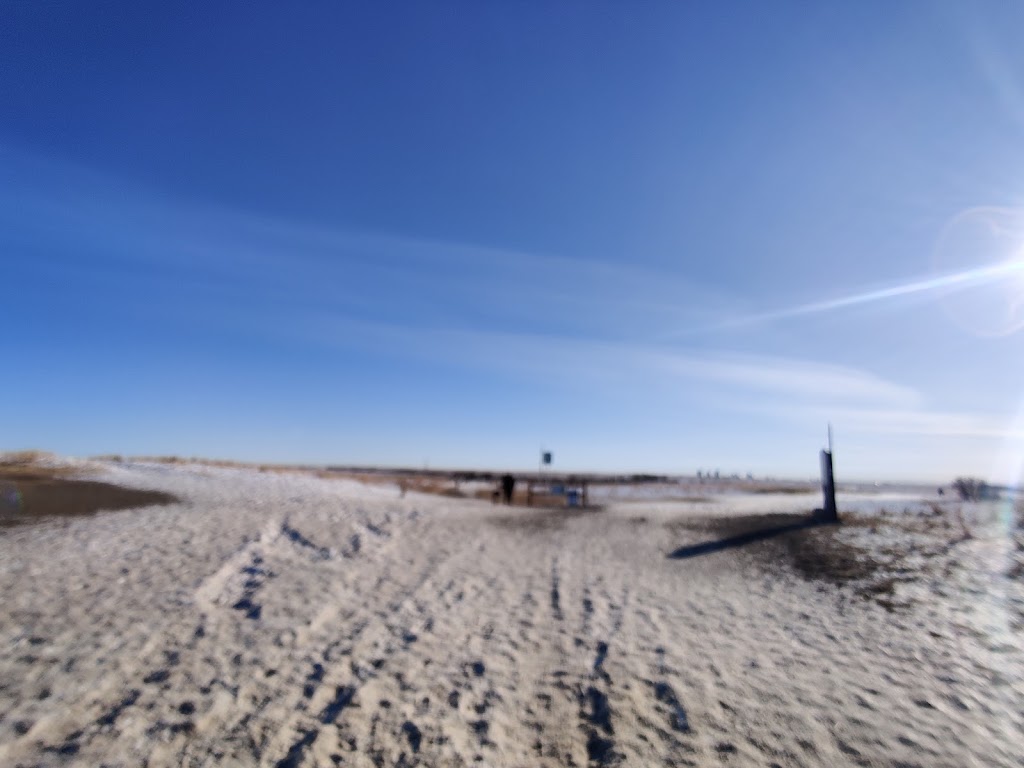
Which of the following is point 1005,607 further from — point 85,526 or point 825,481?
point 85,526

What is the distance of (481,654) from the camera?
8547mm

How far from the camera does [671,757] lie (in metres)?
5.75

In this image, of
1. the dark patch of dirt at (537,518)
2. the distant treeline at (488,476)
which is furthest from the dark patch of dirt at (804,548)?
the distant treeline at (488,476)

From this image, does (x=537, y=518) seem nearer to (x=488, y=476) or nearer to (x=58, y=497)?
(x=58, y=497)

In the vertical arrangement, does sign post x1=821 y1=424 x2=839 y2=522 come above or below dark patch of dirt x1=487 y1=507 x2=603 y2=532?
above

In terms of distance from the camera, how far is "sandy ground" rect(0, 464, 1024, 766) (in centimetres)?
603

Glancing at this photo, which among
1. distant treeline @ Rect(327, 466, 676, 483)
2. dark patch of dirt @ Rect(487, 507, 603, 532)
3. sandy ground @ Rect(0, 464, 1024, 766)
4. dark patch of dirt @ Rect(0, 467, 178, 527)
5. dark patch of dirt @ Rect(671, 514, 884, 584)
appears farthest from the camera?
distant treeline @ Rect(327, 466, 676, 483)

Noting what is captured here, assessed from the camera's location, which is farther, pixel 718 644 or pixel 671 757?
pixel 718 644

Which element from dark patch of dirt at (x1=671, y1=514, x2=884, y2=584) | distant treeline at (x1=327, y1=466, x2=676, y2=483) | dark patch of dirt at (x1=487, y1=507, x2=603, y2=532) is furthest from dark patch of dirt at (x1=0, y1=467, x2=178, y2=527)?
distant treeline at (x1=327, y1=466, x2=676, y2=483)

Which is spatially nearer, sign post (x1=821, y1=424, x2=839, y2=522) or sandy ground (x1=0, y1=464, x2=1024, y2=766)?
sandy ground (x1=0, y1=464, x2=1024, y2=766)

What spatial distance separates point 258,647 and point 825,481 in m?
22.1

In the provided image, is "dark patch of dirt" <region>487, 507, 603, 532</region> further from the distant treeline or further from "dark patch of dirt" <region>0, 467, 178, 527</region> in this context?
the distant treeline

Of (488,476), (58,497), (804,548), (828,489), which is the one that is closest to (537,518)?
(804,548)

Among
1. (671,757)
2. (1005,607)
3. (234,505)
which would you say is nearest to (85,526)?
(234,505)
